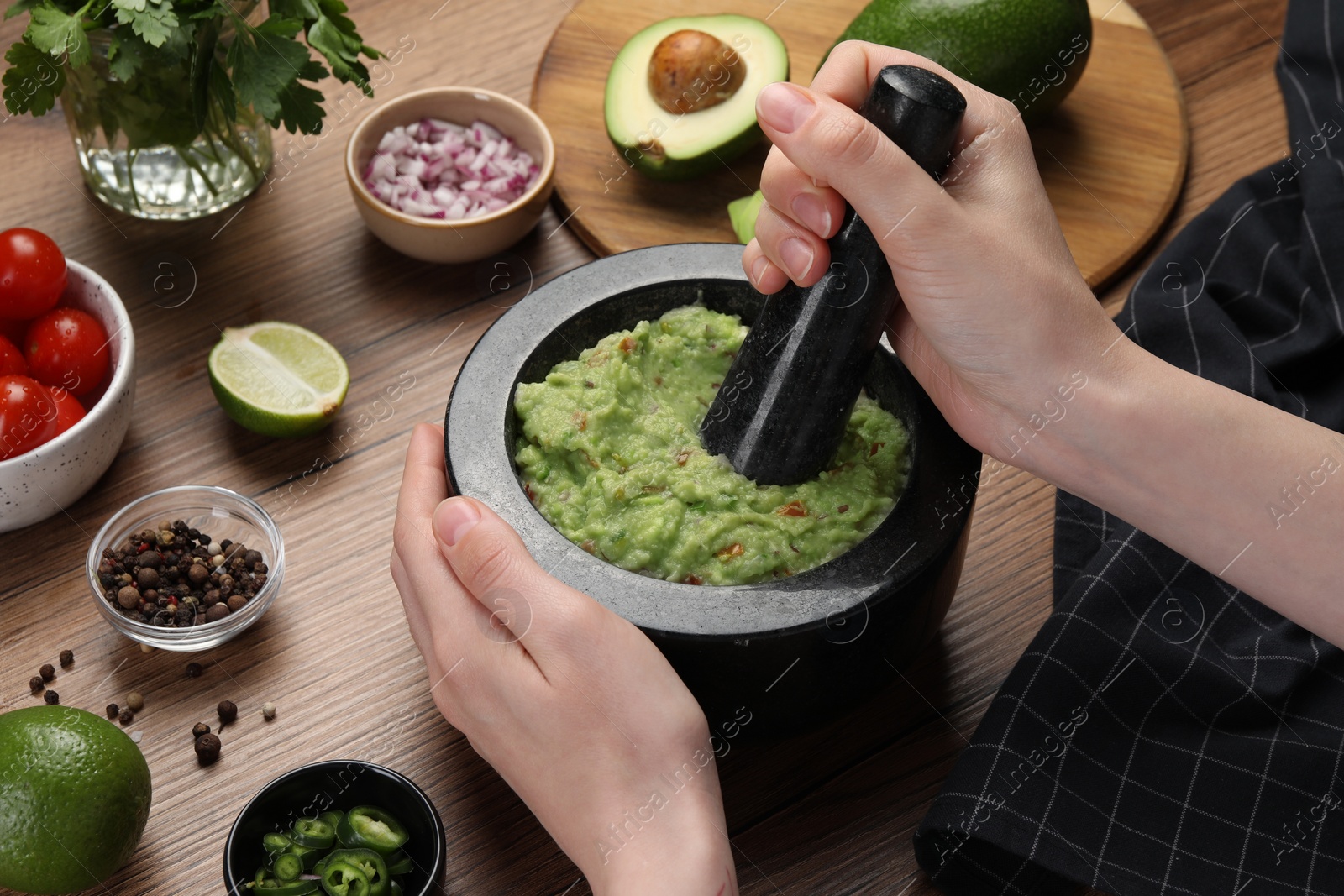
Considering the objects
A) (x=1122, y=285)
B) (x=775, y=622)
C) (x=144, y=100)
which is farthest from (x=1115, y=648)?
(x=144, y=100)

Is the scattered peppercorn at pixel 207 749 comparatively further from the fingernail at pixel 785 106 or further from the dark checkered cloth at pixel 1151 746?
the fingernail at pixel 785 106

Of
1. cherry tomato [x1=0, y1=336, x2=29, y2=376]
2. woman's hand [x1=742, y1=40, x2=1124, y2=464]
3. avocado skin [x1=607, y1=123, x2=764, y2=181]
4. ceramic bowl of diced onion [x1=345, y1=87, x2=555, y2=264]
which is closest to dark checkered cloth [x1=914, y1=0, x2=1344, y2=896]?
woman's hand [x1=742, y1=40, x2=1124, y2=464]

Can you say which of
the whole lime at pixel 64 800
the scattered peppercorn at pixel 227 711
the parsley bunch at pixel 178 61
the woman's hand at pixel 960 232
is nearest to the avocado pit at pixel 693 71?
the parsley bunch at pixel 178 61

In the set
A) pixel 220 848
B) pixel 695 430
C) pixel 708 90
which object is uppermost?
pixel 708 90

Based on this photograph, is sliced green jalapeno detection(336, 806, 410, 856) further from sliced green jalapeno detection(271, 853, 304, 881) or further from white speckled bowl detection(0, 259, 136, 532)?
white speckled bowl detection(0, 259, 136, 532)

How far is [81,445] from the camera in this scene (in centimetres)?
136

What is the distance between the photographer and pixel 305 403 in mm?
1495

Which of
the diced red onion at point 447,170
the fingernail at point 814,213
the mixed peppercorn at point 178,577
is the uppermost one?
the fingernail at point 814,213

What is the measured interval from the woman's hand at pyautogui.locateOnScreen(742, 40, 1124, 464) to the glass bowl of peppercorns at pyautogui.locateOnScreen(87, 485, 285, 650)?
2.25ft

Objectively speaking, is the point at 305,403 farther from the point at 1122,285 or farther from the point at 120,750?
the point at 1122,285

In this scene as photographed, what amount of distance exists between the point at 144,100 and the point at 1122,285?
137 centimetres

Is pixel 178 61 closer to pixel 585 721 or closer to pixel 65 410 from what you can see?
pixel 65 410

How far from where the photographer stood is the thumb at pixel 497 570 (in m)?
1.06

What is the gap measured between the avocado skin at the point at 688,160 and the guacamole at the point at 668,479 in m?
0.46
